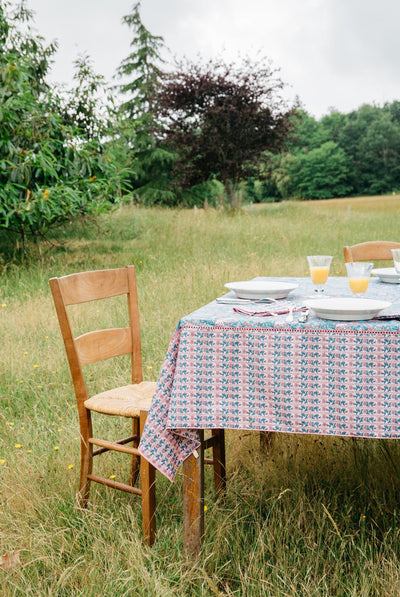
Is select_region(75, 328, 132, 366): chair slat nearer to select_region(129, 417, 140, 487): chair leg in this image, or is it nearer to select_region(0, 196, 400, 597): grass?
select_region(129, 417, 140, 487): chair leg

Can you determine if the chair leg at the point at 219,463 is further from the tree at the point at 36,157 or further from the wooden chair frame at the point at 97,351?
the tree at the point at 36,157

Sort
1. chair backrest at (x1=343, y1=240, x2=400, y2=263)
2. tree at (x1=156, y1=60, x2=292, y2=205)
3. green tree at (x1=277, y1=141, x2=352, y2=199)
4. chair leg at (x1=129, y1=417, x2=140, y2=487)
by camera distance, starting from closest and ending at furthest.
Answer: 1. chair leg at (x1=129, y1=417, x2=140, y2=487)
2. chair backrest at (x1=343, y1=240, x2=400, y2=263)
3. tree at (x1=156, y1=60, x2=292, y2=205)
4. green tree at (x1=277, y1=141, x2=352, y2=199)

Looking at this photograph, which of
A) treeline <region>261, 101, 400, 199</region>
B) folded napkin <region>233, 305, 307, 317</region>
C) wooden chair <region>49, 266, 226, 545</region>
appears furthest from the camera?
treeline <region>261, 101, 400, 199</region>

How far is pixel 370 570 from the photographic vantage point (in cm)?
187

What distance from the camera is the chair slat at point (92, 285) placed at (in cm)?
230

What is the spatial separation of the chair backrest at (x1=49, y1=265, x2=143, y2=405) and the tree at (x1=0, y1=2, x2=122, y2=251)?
447 cm

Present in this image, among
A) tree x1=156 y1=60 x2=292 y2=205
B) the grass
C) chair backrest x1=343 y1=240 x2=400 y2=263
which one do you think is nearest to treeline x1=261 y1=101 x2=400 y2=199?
tree x1=156 y1=60 x2=292 y2=205

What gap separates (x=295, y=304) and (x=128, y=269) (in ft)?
2.97

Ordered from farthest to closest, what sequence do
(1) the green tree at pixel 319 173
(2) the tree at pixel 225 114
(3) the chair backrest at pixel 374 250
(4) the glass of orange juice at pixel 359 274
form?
1. (1) the green tree at pixel 319 173
2. (2) the tree at pixel 225 114
3. (3) the chair backrest at pixel 374 250
4. (4) the glass of orange juice at pixel 359 274

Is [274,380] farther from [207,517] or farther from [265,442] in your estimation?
[265,442]

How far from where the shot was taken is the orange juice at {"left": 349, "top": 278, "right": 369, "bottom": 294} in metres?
2.05

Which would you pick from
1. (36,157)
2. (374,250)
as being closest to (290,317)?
(374,250)

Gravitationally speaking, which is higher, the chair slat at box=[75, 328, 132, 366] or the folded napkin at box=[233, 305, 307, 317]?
the folded napkin at box=[233, 305, 307, 317]

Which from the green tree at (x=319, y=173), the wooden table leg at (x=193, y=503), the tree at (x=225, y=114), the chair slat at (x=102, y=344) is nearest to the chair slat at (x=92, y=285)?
the chair slat at (x=102, y=344)
